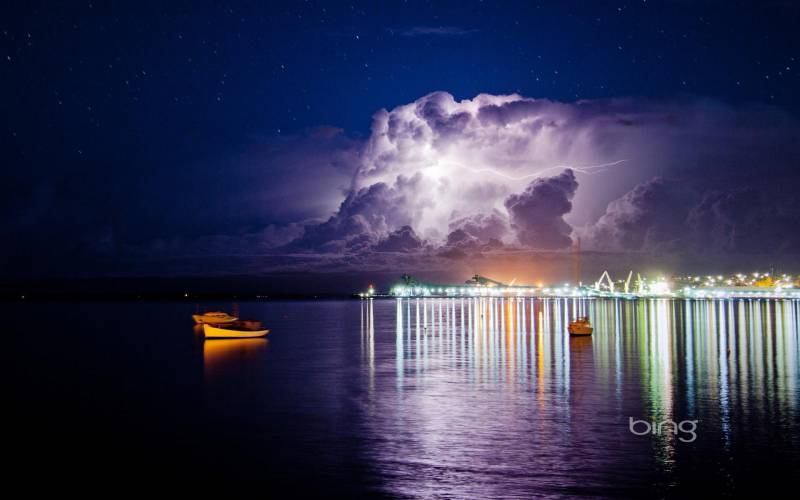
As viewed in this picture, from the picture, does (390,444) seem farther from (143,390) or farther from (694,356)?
(694,356)

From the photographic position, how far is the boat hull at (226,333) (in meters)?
80.9

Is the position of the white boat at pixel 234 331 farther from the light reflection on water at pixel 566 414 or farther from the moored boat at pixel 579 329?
the moored boat at pixel 579 329

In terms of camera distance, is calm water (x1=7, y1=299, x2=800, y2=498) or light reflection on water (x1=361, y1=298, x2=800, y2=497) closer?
light reflection on water (x1=361, y1=298, x2=800, y2=497)

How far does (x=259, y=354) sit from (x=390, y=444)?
3934 cm

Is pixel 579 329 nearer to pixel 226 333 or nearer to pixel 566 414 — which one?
pixel 226 333

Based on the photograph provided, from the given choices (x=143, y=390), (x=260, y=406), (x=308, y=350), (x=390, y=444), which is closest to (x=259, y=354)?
(x=308, y=350)

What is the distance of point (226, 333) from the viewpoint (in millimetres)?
81938

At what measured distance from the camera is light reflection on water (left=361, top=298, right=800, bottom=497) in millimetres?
21297

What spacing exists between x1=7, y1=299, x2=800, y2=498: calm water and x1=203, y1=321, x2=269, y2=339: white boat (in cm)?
2066

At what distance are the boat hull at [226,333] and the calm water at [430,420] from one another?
20.5m

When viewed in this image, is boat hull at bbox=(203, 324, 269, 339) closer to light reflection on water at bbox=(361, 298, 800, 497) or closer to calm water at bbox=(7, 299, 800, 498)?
calm water at bbox=(7, 299, 800, 498)

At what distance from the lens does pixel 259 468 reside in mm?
22703

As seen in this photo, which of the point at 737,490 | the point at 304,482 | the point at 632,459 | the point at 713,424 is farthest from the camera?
the point at 713,424

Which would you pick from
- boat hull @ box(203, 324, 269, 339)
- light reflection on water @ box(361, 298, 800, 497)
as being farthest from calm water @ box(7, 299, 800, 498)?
boat hull @ box(203, 324, 269, 339)
